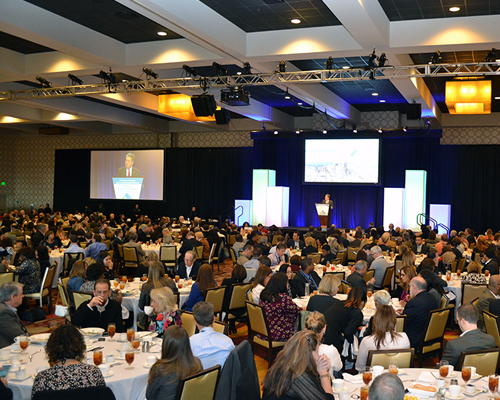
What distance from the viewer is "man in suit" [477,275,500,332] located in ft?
19.5

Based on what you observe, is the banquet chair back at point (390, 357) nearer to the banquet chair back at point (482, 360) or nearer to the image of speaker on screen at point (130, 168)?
the banquet chair back at point (482, 360)

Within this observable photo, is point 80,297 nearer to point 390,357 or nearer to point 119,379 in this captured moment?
point 119,379

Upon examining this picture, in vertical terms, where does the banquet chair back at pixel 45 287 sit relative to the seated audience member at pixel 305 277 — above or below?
below

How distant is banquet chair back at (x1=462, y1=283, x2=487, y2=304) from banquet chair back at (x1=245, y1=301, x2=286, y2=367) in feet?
10.7

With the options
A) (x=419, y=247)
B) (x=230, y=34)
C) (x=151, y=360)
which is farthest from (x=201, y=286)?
(x=419, y=247)

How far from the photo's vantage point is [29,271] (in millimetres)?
8234

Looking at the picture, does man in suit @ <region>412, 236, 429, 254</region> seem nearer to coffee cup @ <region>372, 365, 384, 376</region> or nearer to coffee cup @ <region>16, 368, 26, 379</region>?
coffee cup @ <region>372, 365, 384, 376</region>

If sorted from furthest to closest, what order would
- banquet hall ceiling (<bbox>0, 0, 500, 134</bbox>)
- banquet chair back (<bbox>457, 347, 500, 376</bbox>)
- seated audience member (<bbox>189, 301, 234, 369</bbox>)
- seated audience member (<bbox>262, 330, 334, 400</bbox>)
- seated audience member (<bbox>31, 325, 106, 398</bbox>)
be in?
banquet hall ceiling (<bbox>0, 0, 500, 134</bbox>) < seated audience member (<bbox>189, 301, 234, 369</bbox>) < banquet chair back (<bbox>457, 347, 500, 376</bbox>) < seated audience member (<bbox>31, 325, 106, 398</bbox>) < seated audience member (<bbox>262, 330, 334, 400</bbox>)

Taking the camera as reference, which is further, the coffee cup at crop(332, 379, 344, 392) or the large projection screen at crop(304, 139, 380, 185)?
the large projection screen at crop(304, 139, 380, 185)

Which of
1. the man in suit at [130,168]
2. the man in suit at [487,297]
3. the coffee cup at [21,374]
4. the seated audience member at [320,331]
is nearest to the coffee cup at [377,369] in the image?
the seated audience member at [320,331]

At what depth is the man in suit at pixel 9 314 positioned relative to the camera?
4.68m

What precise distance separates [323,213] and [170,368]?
15960mm

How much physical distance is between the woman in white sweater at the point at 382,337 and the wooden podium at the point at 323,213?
14.4 meters

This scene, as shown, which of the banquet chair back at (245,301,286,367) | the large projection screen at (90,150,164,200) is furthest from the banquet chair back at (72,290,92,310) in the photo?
the large projection screen at (90,150,164,200)
